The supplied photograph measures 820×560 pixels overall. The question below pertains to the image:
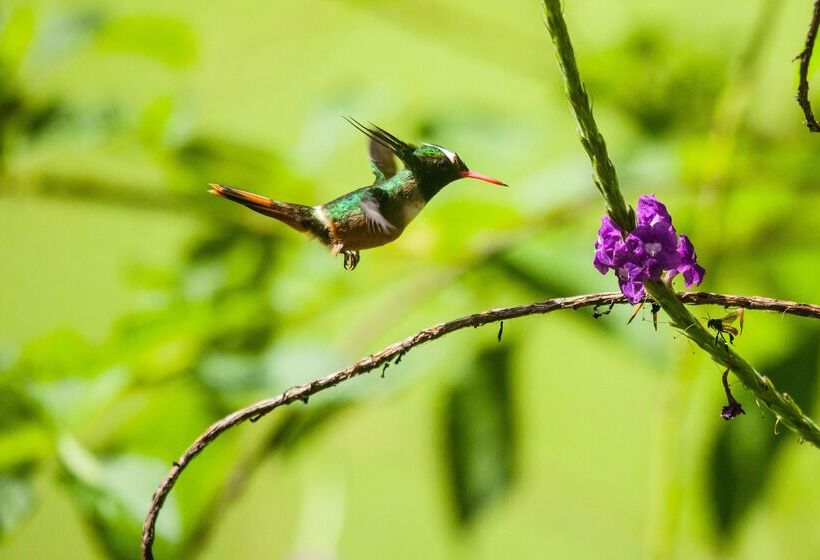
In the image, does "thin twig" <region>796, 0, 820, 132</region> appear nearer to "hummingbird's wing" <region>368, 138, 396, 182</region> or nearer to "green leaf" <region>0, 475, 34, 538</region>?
"hummingbird's wing" <region>368, 138, 396, 182</region>

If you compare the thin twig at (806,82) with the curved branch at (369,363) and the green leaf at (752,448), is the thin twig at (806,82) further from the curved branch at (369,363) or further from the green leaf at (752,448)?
the green leaf at (752,448)

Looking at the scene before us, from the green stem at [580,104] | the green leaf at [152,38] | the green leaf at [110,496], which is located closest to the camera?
the green stem at [580,104]

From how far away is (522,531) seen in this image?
119 cm

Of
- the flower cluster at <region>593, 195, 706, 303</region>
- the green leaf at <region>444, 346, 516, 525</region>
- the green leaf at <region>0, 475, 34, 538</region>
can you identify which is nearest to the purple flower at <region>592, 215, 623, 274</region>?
the flower cluster at <region>593, 195, 706, 303</region>

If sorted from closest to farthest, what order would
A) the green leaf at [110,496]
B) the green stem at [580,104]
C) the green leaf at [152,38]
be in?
the green stem at [580,104]
the green leaf at [110,496]
the green leaf at [152,38]

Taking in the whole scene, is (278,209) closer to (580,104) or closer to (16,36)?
(580,104)

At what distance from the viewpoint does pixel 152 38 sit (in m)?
0.65

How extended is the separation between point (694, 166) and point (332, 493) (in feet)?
1.39

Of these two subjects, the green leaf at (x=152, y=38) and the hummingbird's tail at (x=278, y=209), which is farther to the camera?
the green leaf at (x=152, y=38)

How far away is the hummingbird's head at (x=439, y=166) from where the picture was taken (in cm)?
20

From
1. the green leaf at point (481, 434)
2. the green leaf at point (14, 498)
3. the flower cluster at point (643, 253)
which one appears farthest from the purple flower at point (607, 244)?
the green leaf at point (481, 434)

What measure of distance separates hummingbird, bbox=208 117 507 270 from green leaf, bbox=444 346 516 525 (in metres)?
0.46

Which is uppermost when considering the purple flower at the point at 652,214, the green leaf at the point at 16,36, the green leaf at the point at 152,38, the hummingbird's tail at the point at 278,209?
the green leaf at the point at 152,38

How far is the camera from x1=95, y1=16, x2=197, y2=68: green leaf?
0.63 metres
